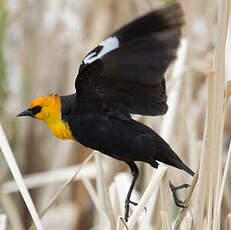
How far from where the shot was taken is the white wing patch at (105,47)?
1249 mm

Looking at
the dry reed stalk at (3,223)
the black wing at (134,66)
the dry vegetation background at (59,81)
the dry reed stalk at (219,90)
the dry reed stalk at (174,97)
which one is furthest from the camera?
the dry vegetation background at (59,81)

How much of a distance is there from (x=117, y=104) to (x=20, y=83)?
4.44 feet

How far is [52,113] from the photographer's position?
1461mm

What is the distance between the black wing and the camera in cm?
117

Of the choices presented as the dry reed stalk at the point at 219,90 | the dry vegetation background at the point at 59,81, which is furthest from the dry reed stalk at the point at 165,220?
the dry vegetation background at the point at 59,81

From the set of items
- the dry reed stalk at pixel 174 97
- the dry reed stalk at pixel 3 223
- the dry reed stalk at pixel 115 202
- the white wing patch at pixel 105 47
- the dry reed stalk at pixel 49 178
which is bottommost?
the dry reed stalk at pixel 49 178

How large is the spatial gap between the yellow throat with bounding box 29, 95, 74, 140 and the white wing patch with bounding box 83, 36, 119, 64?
0.66ft

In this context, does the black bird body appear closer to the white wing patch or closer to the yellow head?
the yellow head

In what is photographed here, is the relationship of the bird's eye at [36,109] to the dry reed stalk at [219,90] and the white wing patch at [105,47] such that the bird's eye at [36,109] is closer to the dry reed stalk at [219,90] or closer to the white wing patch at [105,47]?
the white wing patch at [105,47]

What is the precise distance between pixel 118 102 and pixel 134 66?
17 cm

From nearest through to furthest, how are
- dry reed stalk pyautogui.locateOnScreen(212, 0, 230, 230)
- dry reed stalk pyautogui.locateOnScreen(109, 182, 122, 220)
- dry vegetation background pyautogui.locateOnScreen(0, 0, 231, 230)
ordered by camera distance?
1. dry reed stalk pyautogui.locateOnScreen(212, 0, 230, 230)
2. dry reed stalk pyautogui.locateOnScreen(109, 182, 122, 220)
3. dry vegetation background pyautogui.locateOnScreen(0, 0, 231, 230)

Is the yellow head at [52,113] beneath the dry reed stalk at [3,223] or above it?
above

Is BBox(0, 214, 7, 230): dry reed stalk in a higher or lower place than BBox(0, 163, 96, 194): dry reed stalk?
higher

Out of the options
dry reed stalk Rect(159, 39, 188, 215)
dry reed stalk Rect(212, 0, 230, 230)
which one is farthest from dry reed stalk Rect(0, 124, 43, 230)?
dry reed stalk Rect(159, 39, 188, 215)
